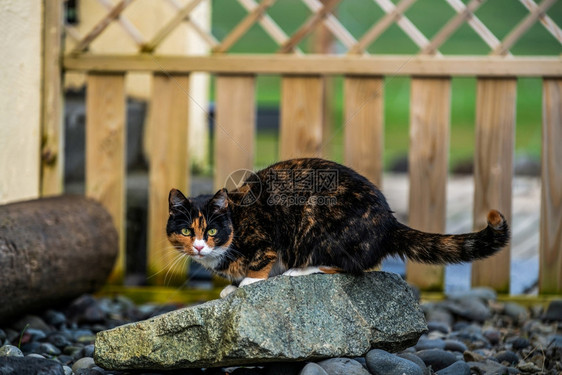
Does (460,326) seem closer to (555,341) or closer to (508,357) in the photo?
(555,341)

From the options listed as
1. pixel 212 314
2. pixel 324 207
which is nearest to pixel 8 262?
pixel 212 314

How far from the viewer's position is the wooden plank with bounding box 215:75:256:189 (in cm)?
411

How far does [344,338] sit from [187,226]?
0.71 metres

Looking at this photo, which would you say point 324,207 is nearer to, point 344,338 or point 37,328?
point 344,338

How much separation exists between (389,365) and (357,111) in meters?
1.90

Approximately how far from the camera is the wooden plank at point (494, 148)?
12.9ft

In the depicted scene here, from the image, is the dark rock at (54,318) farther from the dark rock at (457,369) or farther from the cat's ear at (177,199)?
the dark rock at (457,369)

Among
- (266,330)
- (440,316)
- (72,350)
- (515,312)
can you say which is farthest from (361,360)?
(515,312)

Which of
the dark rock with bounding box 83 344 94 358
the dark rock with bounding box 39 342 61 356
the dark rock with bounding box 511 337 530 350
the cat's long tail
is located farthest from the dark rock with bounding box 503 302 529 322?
the dark rock with bounding box 39 342 61 356

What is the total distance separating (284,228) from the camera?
8.65 feet

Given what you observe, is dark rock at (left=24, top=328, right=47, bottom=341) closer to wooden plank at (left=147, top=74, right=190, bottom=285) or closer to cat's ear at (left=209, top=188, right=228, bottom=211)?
wooden plank at (left=147, top=74, right=190, bottom=285)

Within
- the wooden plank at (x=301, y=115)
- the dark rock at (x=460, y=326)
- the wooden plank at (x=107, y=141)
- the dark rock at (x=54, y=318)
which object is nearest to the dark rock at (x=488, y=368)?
the dark rock at (x=460, y=326)

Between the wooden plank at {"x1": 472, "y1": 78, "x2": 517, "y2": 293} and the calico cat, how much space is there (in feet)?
5.04

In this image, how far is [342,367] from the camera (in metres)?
2.40
